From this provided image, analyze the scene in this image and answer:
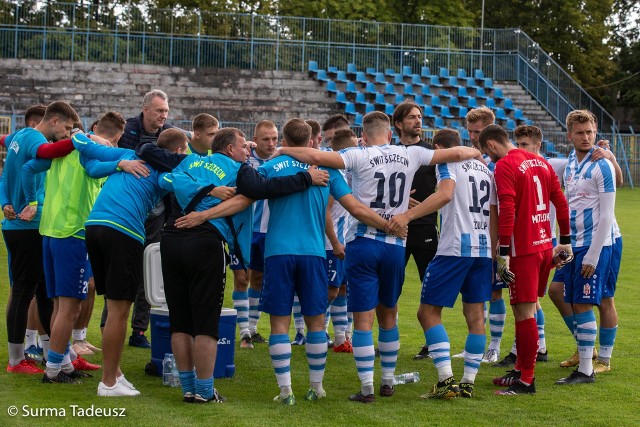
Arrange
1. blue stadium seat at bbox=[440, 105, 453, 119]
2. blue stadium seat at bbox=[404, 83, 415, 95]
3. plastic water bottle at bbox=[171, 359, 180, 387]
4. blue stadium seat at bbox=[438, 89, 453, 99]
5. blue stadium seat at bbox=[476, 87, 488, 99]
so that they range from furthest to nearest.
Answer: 1. blue stadium seat at bbox=[476, 87, 488, 99]
2. blue stadium seat at bbox=[438, 89, 453, 99]
3. blue stadium seat at bbox=[404, 83, 415, 95]
4. blue stadium seat at bbox=[440, 105, 453, 119]
5. plastic water bottle at bbox=[171, 359, 180, 387]

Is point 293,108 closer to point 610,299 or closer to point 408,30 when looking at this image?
point 408,30

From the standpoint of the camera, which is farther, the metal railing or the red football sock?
the metal railing

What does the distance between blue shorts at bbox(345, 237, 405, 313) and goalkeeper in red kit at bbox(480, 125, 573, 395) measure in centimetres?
85

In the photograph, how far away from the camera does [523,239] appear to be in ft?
25.9

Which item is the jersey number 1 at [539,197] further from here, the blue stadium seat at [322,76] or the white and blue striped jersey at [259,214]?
the blue stadium seat at [322,76]

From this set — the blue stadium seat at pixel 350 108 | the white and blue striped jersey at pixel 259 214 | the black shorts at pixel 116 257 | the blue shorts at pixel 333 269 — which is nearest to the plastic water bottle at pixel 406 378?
the blue shorts at pixel 333 269

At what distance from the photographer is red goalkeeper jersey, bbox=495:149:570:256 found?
25.6 feet

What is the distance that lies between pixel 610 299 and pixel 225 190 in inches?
141

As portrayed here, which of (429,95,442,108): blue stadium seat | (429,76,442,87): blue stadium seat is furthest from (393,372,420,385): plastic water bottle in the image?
(429,76,442,87): blue stadium seat

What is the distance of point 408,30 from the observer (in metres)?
41.6

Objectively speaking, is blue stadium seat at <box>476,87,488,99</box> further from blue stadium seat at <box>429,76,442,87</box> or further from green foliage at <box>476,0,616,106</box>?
green foliage at <box>476,0,616,106</box>

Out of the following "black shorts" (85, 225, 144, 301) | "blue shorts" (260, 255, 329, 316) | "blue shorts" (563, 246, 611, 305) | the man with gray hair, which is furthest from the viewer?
the man with gray hair

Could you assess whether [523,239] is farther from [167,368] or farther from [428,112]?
[428,112]

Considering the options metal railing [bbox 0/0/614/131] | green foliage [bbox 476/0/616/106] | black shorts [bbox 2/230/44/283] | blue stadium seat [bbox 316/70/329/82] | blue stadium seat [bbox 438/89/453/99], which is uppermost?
green foliage [bbox 476/0/616/106]
